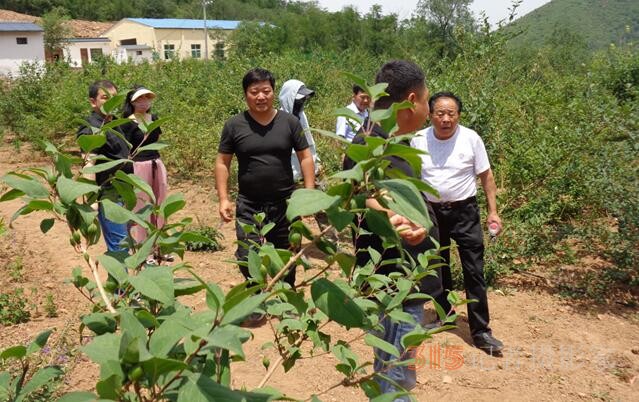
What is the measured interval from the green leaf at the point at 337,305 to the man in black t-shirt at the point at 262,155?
2432mm

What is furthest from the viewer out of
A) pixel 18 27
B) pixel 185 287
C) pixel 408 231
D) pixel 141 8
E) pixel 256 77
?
pixel 141 8

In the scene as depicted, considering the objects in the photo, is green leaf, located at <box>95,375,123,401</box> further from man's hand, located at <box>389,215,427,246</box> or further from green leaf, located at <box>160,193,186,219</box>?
man's hand, located at <box>389,215,427,246</box>

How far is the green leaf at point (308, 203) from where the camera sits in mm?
723

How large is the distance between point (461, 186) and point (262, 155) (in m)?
1.15

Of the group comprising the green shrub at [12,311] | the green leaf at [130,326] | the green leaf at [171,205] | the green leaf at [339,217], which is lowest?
the green shrub at [12,311]

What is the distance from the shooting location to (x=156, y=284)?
2.61ft

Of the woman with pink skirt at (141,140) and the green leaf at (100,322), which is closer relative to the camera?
the green leaf at (100,322)

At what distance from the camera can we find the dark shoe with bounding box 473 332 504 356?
329cm

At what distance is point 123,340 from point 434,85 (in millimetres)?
5145

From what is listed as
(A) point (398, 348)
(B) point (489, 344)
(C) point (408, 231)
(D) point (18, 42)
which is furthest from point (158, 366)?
(D) point (18, 42)

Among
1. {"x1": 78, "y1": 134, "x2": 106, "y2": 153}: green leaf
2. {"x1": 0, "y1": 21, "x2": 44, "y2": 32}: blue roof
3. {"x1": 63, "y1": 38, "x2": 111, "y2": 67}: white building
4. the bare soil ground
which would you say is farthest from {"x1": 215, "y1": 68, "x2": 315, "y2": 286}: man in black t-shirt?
{"x1": 63, "y1": 38, "x2": 111, "y2": 67}: white building

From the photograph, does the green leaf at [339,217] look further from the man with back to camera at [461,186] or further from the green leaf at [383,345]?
the man with back to camera at [461,186]

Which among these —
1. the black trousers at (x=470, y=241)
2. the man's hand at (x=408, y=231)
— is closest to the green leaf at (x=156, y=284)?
the man's hand at (x=408, y=231)

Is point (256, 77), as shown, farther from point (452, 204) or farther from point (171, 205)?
point (171, 205)
